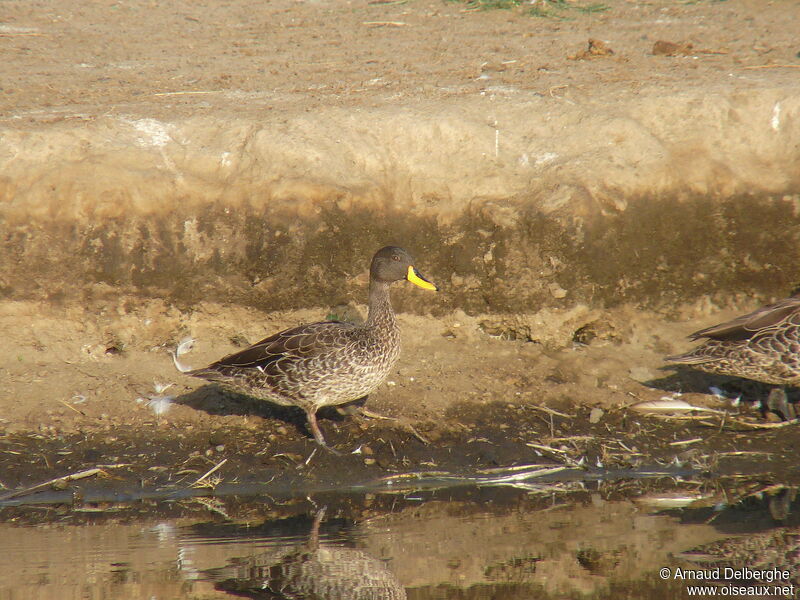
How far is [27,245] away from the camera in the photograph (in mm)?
8109

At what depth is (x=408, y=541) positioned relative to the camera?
5.82 metres

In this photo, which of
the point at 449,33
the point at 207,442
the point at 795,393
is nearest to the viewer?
the point at 207,442

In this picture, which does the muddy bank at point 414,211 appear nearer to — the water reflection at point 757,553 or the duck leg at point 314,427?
the duck leg at point 314,427

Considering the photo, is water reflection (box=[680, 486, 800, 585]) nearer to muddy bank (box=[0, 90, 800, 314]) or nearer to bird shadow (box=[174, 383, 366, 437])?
muddy bank (box=[0, 90, 800, 314])

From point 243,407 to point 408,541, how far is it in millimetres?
2494

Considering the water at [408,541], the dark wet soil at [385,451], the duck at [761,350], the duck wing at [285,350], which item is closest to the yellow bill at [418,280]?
the duck wing at [285,350]

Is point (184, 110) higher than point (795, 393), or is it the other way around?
point (184, 110)

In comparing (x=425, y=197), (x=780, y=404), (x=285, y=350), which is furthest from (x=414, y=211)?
(x=780, y=404)

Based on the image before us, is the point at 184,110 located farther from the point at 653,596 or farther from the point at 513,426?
the point at 653,596

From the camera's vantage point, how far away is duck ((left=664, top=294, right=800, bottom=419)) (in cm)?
751

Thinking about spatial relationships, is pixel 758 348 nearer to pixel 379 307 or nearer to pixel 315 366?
pixel 379 307

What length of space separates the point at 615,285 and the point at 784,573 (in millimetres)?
3496

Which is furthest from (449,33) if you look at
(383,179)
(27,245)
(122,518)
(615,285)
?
(122,518)

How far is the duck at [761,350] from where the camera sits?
24.6ft
